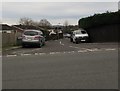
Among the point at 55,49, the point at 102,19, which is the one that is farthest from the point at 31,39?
the point at 102,19

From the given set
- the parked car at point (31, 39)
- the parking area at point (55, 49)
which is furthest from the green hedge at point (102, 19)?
the parked car at point (31, 39)

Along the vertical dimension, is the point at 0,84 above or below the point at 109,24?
below

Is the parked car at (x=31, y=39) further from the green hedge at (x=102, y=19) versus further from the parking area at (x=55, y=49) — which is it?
the green hedge at (x=102, y=19)

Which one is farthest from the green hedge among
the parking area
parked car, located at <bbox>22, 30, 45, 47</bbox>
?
parked car, located at <bbox>22, 30, 45, 47</bbox>

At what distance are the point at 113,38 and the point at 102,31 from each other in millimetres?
4105

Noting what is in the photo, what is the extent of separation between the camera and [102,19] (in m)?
39.9

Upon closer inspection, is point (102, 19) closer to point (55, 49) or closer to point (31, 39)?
point (31, 39)

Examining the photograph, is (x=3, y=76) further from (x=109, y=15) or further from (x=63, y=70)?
(x=109, y=15)

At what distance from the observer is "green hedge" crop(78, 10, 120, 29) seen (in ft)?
122

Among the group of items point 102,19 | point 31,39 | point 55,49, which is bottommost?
point 55,49

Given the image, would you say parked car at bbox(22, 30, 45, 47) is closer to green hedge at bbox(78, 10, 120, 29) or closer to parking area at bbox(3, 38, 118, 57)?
parking area at bbox(3, 38, 118, 57)

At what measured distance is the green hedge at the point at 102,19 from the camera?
37.2m

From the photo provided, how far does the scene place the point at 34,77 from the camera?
10.3m

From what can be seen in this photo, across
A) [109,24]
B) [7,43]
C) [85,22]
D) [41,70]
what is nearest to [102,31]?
[109,24]
